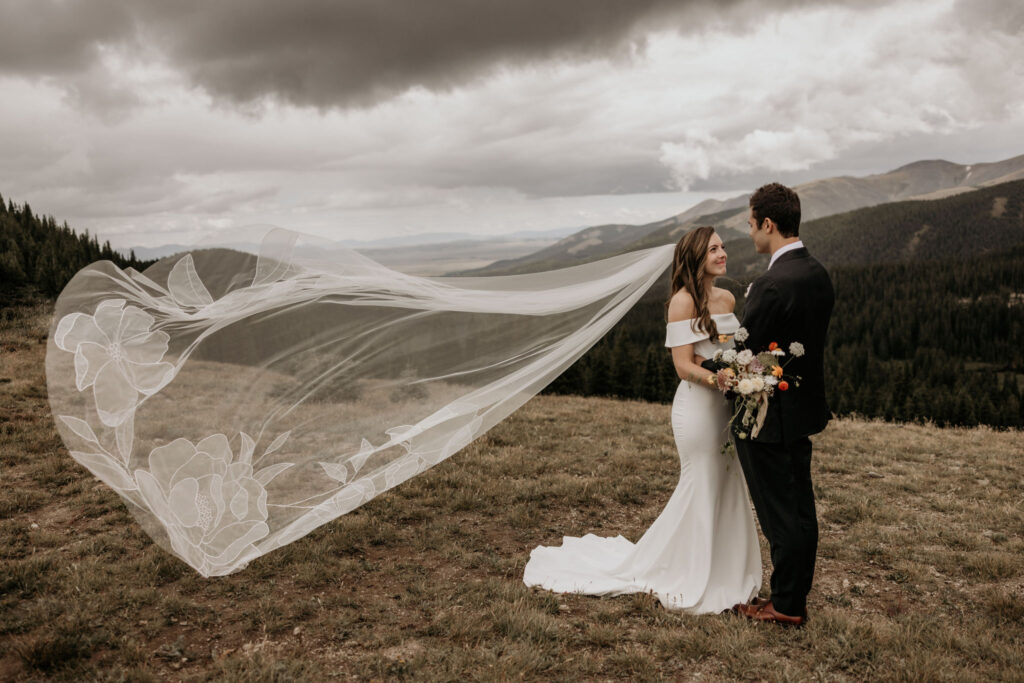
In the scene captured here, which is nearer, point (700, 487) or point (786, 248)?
point (786, 248)

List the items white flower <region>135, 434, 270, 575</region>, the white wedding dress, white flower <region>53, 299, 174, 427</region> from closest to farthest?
white flower <region>135, 434, 270, 575</region> → the white wedding dress → white flower <region>53, 299, 174, 427</region>

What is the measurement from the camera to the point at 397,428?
647 cm

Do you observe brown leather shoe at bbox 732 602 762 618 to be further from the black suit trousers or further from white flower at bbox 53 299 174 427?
white flower at bbox 53 299 174 427

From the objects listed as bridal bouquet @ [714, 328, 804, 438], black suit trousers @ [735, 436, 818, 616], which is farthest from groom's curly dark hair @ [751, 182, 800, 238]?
black suit trousers @ [735, 436, 818, 616]

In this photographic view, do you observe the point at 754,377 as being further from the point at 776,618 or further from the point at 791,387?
the point at 776,618

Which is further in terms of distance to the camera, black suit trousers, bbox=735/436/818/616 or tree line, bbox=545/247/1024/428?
tree line, bbox=545/247/1024/428

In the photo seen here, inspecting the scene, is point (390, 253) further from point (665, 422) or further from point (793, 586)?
point (665, 422)

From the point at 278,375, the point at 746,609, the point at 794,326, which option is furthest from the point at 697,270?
the point at 278,375

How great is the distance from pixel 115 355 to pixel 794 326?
242 inches

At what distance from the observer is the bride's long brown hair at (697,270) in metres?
5.59

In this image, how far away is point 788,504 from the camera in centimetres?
513

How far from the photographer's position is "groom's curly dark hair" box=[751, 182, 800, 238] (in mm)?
5000

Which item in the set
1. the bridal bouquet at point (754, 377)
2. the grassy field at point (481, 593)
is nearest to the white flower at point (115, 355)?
the grassy field at point (481, 593)

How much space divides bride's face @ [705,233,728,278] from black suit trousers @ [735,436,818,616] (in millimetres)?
1513
